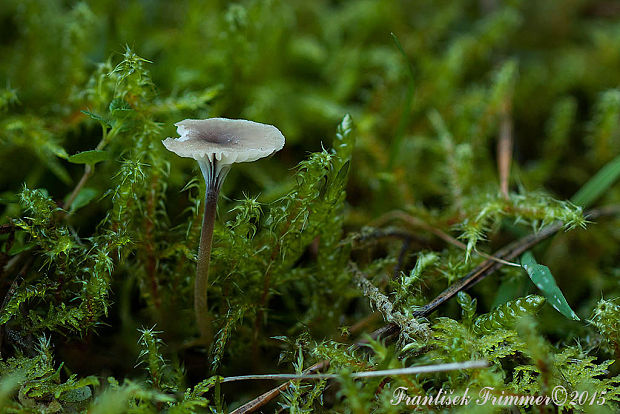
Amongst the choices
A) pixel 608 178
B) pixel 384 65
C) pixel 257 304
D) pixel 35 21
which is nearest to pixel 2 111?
Answer: pixel 35 21

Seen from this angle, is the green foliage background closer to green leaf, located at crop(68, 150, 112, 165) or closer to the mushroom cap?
green leaf, located at crop(68, 150, 112, 165)

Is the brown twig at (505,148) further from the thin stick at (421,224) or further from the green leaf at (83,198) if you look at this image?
the green leaf at (83,198)

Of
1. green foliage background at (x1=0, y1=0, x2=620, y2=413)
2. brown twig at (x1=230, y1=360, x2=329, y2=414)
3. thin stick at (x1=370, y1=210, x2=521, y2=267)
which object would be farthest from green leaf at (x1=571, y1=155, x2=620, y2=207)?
brown twig at (x1=230, y1=360, x2=329, y2=414)

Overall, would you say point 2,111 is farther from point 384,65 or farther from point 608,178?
point 608,178

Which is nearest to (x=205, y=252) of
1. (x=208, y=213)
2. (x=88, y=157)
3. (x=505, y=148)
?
(x=208, y=213)

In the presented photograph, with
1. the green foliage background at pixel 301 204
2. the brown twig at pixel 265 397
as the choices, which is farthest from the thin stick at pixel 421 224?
the brown twig at pixel 265 397

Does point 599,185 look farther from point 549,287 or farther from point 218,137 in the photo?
point 218,137
